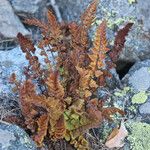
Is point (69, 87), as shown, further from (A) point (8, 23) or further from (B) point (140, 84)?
(A) point (8, 23)

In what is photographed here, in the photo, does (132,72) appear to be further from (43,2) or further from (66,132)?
(43,2)

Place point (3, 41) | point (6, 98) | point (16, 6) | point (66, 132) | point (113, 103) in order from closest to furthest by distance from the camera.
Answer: point (66, 132)
point (6, 98)
point (113, 103)
point (3, 41)
point (16, 6)

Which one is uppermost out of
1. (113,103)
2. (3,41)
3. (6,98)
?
(3,41)

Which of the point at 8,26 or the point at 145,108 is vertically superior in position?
the point at 8,26

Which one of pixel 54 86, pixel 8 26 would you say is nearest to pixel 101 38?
pixel 54 86

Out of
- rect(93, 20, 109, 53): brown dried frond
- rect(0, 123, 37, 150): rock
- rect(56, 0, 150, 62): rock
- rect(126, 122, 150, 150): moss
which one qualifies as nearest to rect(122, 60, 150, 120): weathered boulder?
rect(126, 122, 150, 150): moss

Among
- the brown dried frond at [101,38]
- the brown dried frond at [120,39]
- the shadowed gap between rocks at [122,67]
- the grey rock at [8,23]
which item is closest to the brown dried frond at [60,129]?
the brown dried frond at [101,38]

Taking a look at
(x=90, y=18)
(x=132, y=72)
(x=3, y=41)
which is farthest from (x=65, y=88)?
(x=3, y=41)
